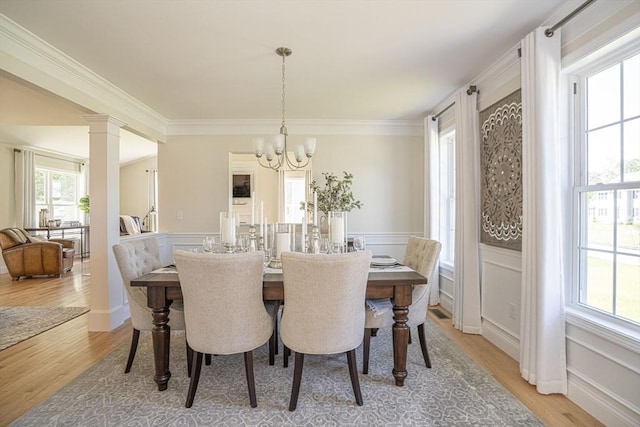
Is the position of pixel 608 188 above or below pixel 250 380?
above

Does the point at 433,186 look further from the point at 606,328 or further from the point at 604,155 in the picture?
the point at 606,328

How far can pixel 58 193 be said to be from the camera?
23.9 feet

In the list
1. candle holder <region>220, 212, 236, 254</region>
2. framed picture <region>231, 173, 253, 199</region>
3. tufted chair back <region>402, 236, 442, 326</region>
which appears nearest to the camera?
tufted chair back <region>402, 236, 442, 326</region>

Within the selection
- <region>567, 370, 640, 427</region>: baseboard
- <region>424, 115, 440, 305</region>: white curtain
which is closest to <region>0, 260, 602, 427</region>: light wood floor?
<region>567, 370, 640, 427</region>: baseboard

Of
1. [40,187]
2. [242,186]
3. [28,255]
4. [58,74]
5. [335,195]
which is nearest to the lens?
[58,74]

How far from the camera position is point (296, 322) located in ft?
6.19

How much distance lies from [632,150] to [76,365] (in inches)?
159

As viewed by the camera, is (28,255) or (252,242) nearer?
(252,242)

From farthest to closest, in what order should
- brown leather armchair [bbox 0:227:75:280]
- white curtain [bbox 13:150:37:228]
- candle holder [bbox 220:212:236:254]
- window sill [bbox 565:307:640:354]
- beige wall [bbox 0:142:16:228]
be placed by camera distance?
white curtain [bbox 13:150:37:228]
beige wall [bbox 0:142:16:228]
brown leather armchair [bbox 0:227:75:280]
candle holder [bbox 220:212:236:254]
window sill [bbox 565:307:640:354]

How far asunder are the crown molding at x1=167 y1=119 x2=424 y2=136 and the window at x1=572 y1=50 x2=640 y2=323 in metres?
2.64

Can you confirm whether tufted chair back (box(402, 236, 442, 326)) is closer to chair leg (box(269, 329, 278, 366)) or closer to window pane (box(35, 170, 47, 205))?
chair leg (box(269, 329, 278, 366))

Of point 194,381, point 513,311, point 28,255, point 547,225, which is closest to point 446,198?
point 513,311

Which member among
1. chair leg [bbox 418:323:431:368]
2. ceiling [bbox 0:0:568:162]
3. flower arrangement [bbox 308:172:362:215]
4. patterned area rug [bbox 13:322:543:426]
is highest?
ceiling [bbox 0:0:568:162]

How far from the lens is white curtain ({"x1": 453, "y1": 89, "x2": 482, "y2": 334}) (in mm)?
3088
